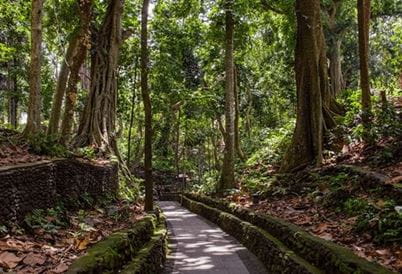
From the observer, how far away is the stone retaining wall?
6.86m

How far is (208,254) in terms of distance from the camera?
33.4 feet

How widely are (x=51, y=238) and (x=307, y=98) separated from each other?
7.87 metres

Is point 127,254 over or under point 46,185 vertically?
under

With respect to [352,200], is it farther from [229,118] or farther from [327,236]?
[229,118]

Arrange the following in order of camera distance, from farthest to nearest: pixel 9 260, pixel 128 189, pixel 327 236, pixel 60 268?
pixel 128 189
pixel 327 236
pixel 9 260
pixel 60 268

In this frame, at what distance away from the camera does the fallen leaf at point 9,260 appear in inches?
199

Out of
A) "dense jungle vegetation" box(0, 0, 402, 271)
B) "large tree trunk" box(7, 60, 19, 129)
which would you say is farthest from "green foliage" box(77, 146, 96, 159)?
"large tree trunk" box(7, 60, 19, 129)

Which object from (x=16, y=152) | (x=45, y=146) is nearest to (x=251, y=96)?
(x=45, y=146)

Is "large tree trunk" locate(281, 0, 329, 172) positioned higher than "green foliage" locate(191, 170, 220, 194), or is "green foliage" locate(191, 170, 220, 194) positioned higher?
"large tree trunk" locate(281, 0, 329, 172)

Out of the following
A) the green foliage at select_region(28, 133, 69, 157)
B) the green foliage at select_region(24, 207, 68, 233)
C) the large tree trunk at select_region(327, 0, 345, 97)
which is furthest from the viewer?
the large tree trunk at select_region(327, 0, 345, 97)

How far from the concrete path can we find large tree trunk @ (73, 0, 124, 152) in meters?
3.58

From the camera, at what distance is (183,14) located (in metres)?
18.4

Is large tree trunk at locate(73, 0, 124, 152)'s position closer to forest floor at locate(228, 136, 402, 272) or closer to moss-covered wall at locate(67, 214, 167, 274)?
forest floor at locate(228, 136, 402, 272)

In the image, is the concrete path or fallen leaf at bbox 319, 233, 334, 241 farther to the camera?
the concrete path
